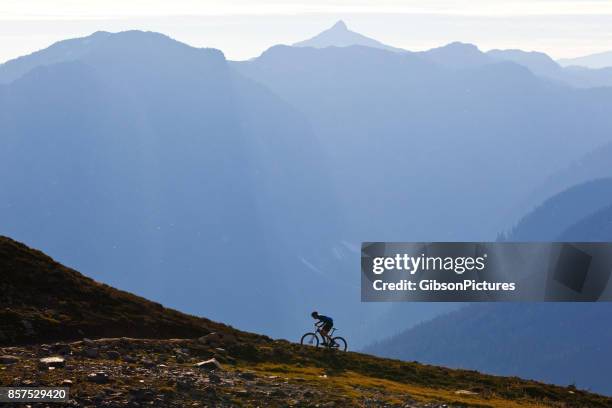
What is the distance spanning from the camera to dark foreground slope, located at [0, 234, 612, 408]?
38312 mm

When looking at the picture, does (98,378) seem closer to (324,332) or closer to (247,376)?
(247,376)

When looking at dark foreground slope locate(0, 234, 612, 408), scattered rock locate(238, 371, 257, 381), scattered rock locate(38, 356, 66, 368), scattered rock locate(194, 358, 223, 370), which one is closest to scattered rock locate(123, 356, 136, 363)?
dark foreground slope locate(0, 234, 612, 408)

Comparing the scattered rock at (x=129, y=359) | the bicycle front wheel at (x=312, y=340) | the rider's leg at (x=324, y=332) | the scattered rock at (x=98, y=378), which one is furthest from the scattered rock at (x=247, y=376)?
the bicycle front wheel at (x=312, y=340)

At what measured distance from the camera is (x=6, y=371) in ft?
124

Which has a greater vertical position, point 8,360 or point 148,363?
point 148,363

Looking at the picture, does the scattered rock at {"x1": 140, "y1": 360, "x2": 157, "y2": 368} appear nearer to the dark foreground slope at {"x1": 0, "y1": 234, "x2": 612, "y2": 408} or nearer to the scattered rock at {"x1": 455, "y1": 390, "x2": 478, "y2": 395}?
the dark foreground slope at {"x1": 0, "y1": 234, "x2": 612, "y2": 408}

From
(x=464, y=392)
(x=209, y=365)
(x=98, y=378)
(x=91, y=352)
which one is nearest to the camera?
(x=98, y=378)

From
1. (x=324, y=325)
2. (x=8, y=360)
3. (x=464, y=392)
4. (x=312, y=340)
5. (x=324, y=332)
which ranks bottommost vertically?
(x=8, y=360)

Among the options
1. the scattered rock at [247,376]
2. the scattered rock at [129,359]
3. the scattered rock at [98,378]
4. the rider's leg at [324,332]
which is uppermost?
the rider's leg at [324,332]

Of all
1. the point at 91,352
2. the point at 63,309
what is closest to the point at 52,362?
the point at 91,352

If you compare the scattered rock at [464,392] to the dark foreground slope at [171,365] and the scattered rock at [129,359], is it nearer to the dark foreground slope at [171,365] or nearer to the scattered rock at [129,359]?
the dark foreground slope at [171,365]

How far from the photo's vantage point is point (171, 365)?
4466 centimetres

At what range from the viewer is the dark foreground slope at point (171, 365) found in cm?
3831

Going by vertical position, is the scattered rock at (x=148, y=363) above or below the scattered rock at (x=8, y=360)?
above
